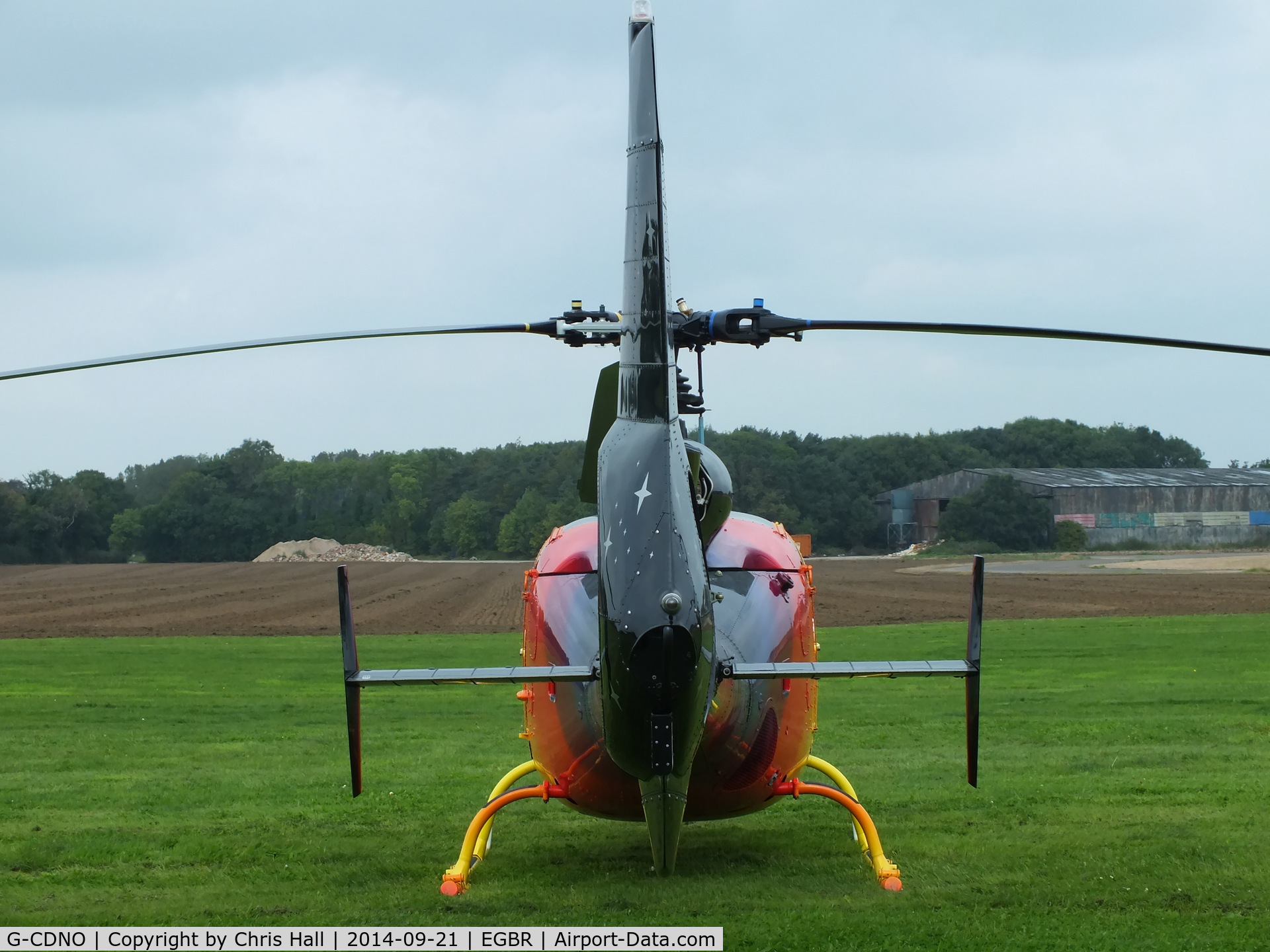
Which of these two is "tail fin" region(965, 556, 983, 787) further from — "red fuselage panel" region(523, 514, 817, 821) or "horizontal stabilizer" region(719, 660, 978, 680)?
"red fuselage panel" region(523, 514, 817, 821)

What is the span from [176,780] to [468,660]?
13788 mm

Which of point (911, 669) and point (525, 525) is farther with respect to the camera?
point (525, 525)

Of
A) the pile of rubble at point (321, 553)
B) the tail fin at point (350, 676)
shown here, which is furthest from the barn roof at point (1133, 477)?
the tail fin at point (350, 676)

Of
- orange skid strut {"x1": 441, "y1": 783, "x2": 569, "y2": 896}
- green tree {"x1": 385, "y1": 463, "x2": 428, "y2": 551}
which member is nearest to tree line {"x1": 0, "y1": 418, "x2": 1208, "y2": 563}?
green tree {"x1": 385, "y1": 463, "x2": 428, "y2": 551}

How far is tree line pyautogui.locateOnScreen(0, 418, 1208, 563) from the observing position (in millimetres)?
61844

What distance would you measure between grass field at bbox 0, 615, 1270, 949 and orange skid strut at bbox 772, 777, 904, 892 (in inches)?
5.8

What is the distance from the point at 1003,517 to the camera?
76.6 meters

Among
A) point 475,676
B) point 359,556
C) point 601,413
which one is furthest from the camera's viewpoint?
point 359,556

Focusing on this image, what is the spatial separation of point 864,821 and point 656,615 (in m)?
4.07

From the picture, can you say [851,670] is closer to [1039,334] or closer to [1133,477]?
[1039,334]

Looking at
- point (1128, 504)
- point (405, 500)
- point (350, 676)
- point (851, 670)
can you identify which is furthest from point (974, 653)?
point (1128, 504)

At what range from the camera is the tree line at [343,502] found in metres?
61.8

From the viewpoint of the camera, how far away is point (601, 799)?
8.09 m

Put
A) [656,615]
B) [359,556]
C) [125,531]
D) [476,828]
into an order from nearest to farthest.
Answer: [656,615] < [476,828] < [125,531] < [359,556]
